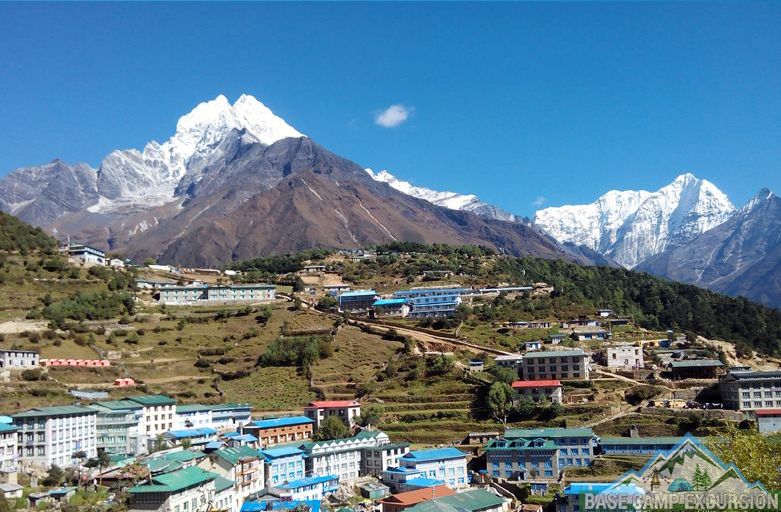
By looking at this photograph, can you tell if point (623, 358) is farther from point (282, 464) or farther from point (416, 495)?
point (282, 464)

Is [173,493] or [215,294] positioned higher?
[215,294]

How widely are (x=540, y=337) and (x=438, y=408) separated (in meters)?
21.5

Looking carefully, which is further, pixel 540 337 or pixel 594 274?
pixel 594 274

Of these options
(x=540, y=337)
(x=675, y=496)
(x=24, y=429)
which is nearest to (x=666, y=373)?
(x=540, y=337)

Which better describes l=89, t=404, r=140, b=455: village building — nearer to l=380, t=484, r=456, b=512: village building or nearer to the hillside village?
the hillside village

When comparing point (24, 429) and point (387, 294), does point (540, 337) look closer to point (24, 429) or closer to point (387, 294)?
point (387, 294)

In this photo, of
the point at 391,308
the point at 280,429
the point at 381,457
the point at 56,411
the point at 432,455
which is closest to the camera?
the point at 56,411

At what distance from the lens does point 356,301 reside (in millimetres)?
103750

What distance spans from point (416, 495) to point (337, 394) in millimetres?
24367

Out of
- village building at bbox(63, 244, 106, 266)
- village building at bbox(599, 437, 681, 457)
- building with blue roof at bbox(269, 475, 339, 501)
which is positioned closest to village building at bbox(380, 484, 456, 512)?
building with blue roof at bbox(269, 475, 339, 501)

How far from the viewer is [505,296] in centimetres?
10338

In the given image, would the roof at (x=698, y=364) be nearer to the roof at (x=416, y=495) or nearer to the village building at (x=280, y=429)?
the roof at (x=416, y=495)

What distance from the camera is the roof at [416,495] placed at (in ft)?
154

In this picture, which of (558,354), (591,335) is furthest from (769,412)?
(591,335)
